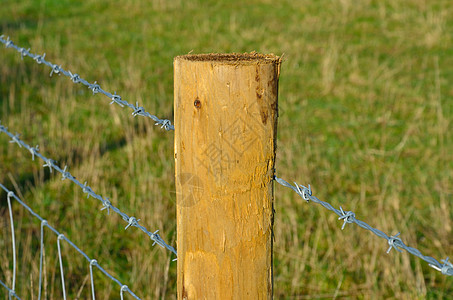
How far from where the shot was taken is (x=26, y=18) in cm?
1031

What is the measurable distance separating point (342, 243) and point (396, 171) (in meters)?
1.52

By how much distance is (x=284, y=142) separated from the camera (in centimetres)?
543

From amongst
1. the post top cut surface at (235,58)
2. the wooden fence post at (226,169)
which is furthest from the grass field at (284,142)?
the post top cut surface at (235,58)

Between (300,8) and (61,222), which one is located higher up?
(300,8)

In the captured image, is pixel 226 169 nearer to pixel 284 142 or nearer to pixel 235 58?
pixel 235 58

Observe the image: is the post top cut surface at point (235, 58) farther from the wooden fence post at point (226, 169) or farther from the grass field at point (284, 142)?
the grass field at point (284, 142)

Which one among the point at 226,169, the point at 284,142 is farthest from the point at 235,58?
the point at 284,142

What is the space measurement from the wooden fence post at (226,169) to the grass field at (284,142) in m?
1.35

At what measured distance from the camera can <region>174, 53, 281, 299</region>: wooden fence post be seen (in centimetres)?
137

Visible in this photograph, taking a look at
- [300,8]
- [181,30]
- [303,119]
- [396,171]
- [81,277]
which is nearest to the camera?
[81,277]

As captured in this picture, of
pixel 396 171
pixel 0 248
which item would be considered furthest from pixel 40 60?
pixel 396 171

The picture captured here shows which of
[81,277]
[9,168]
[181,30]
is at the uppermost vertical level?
[181,30]

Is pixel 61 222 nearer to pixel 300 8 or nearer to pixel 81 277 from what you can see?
pixel 81 277

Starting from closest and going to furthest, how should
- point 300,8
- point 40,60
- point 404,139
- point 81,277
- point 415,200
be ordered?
point 40,60, point 81,277, point 415,200, point 404,139, point 300,8
